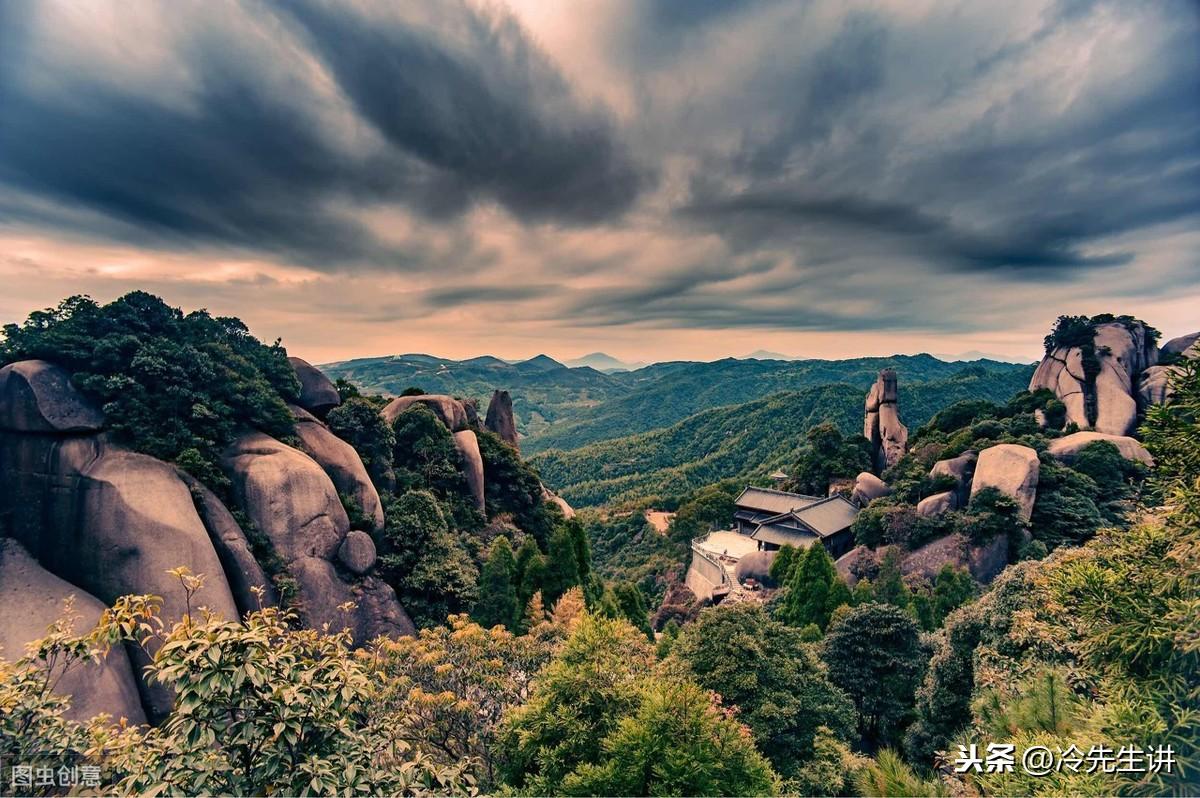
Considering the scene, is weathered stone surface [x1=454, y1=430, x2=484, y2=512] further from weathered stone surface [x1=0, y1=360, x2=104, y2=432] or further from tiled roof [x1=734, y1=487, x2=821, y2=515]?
tiled roof [x1=734, y1=487, x2=821, y2=515]

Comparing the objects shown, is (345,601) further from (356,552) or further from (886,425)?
(886,425)

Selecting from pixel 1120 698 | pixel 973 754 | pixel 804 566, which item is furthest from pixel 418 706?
pixel 804 566

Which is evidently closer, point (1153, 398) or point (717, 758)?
point (717, 758)

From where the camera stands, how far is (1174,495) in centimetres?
616

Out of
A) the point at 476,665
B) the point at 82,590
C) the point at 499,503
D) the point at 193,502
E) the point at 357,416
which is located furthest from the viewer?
the point at 499,503

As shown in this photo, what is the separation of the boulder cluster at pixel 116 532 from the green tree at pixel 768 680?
965cm

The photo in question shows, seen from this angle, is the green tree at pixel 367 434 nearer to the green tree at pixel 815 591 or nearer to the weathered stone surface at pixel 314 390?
the weathered stone surface at pixel 314 390

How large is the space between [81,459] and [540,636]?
47.9ft

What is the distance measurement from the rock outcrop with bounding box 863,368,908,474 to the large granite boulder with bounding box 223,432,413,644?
3993 centimetres

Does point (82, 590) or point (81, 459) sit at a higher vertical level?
point (81, 459)

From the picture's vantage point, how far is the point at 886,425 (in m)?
43.0

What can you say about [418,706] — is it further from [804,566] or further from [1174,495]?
[804,566]

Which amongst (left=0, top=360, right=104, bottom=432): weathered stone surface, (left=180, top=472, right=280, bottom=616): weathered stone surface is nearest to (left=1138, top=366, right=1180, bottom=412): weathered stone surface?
(left=180, top=472, right=280, bottom=616): weathered stone surface

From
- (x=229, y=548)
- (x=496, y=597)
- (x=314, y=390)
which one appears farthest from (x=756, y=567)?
(x=229, y=548)
